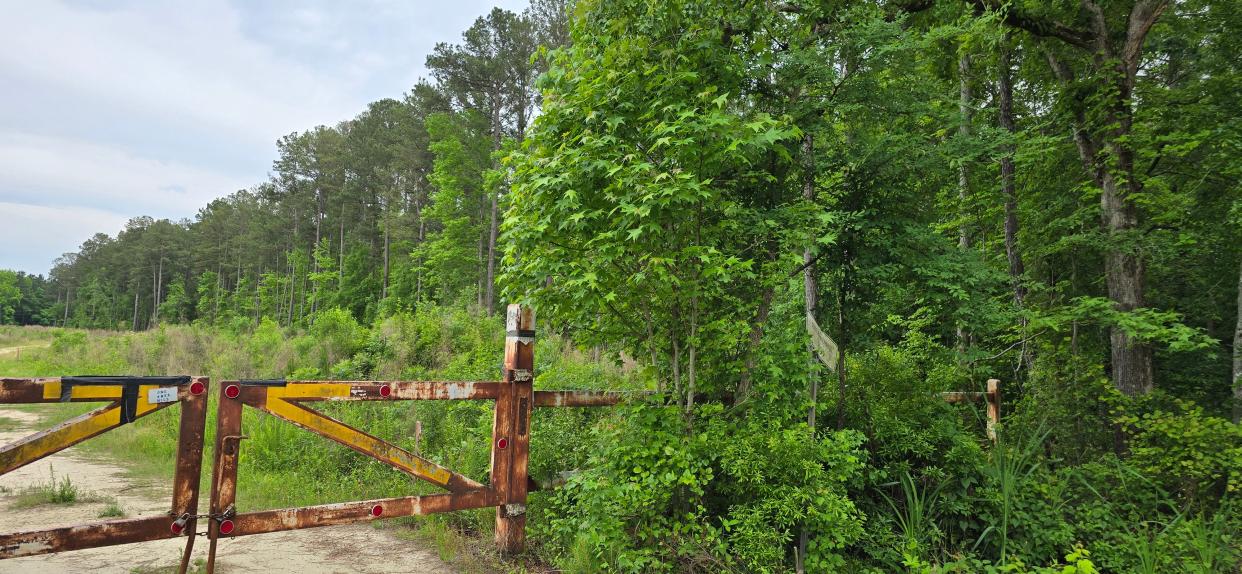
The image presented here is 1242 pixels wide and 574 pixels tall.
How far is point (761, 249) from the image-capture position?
4633mm

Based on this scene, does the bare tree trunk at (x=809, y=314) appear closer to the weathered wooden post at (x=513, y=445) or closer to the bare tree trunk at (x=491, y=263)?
the weathered wooden post at (x=513, y=445)

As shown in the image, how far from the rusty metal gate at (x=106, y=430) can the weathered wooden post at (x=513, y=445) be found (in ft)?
5.66

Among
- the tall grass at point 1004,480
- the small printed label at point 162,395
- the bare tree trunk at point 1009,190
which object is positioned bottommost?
the tall grass at point 1004,480

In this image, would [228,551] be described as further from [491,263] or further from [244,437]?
[491,263]

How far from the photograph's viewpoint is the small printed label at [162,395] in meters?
2.88

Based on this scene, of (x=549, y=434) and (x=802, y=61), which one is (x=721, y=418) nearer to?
(x=549, y=434)

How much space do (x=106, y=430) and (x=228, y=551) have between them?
1840 mm

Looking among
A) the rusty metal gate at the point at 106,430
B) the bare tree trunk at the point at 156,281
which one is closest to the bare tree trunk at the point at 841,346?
the rusty metal gate at the point at 106,430

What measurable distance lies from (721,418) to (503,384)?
1706mm

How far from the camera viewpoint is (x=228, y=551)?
158 inches

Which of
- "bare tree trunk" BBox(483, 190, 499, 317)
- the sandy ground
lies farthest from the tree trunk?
"bare tree trunk" BBox(483, 190, 499, 317)

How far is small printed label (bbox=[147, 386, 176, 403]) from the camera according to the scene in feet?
9.44

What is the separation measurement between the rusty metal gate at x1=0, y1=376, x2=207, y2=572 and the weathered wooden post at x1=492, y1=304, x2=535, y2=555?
1725 millimetres

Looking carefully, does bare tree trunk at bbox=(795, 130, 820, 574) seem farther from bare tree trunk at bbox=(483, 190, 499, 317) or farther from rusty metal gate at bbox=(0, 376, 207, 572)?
bare tree trunk at bbox=(483, 190, 499, 317)
